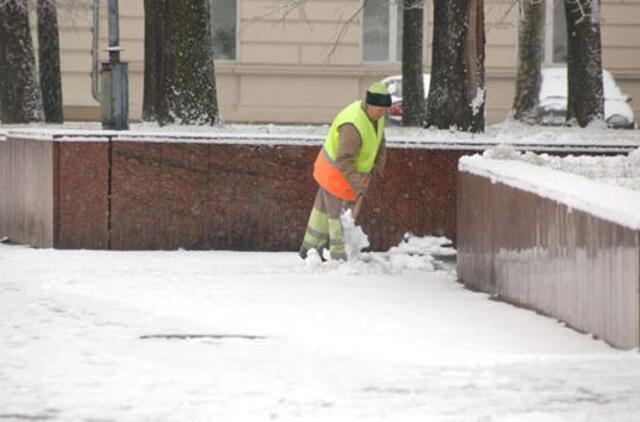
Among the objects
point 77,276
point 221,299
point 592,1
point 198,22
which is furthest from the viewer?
point 592,1

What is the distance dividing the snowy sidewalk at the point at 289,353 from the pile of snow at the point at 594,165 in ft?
3.86

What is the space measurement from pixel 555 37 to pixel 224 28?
6.91m

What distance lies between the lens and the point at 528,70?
37.0 metres

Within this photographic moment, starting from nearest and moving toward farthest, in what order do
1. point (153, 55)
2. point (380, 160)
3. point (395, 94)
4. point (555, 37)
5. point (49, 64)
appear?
point (380, 160), point (153, 55), point (49, 64), point (395, 94), point (555, 37)

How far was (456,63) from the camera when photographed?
A: 22.4m

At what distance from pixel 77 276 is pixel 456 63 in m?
7.45

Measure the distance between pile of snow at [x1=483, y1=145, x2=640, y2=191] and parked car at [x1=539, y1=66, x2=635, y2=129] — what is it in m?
21.4

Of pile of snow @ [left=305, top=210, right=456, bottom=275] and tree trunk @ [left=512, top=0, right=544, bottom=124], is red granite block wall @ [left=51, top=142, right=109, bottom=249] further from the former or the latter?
tree trunk @ [left=512, top=0, right=544, bottom=124]

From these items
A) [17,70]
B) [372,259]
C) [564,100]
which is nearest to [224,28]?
[564,100]

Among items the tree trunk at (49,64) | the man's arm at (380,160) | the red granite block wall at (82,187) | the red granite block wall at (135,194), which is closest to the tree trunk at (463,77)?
the red granite block wall at (135,194)

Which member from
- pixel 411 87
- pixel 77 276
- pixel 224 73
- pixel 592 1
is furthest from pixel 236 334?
pixel 224 73

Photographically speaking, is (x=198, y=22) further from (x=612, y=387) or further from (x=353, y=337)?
(x=612, y=387)

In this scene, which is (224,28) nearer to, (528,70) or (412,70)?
(528,70)

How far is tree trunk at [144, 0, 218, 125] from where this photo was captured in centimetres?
2186
